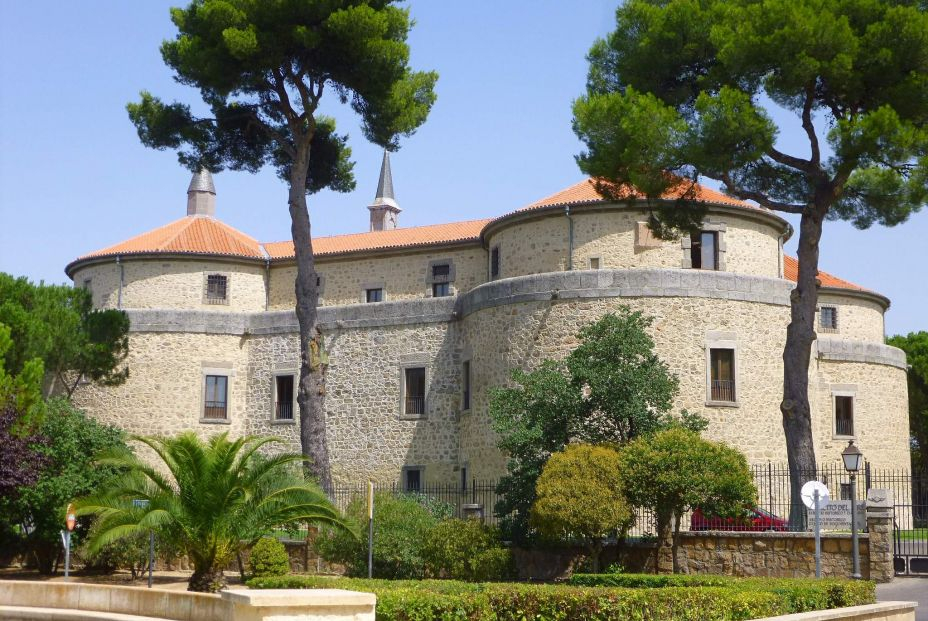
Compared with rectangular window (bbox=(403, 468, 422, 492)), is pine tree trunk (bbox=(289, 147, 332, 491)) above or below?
above

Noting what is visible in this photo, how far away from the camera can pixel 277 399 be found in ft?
116

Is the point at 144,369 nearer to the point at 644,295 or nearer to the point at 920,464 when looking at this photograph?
the point at 644,295

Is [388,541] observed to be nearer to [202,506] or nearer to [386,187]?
[202,506]

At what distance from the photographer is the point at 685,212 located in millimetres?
25453

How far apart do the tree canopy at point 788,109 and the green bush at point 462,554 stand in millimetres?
5644

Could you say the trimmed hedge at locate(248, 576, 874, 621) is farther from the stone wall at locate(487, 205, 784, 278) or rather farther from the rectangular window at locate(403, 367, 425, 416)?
the rectangular window at locate(403, 367, 425, 416)

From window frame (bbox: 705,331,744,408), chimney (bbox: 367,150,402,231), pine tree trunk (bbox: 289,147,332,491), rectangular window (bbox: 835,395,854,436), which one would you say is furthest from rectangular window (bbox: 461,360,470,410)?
chimney (bbox: 367,150,402,231)

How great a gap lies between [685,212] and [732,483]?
7274mm

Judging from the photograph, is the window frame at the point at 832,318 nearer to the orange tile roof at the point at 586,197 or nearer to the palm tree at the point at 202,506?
the orange tile roof at the point at 586,197

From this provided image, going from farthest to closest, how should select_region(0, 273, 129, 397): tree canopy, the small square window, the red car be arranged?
1. the small square window
2. select_region(0, 273, 129, 397): tree canopy
3. the red car

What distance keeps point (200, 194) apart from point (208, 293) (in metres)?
25.1

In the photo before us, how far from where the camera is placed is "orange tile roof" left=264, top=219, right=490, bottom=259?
37250 mm

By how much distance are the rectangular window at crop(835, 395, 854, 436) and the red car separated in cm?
1267

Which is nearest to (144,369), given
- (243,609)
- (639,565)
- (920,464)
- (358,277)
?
(358,277)
